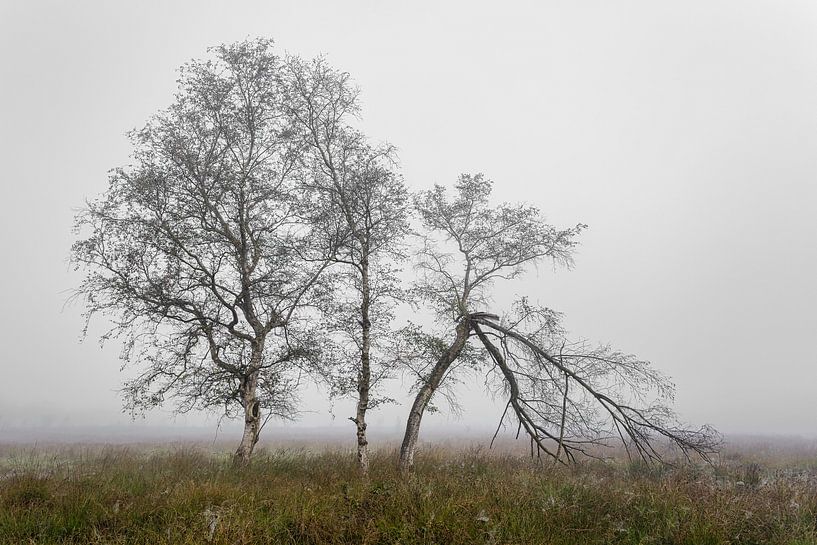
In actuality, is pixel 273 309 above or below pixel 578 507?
above

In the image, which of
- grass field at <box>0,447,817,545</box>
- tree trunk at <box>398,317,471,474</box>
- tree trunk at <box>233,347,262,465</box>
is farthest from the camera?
tree trunk at <box>398,317,471,474</box>

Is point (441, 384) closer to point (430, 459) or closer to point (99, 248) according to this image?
point (430, 459)

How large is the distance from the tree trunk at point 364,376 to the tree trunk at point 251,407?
294 centimetres

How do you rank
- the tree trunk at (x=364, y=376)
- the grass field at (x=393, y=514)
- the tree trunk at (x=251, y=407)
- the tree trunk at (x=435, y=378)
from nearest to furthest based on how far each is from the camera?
the grass field at (x=393, y=514), the tree trunk at (x=364, y=376), the tree trunk at (x=251, y=407), the tree trunk at (x=435, y=378)

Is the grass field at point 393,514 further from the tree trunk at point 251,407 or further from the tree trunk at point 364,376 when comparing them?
the tree trunk at point 251,407

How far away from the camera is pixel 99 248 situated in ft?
35.0

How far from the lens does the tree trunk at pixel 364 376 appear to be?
10453mm

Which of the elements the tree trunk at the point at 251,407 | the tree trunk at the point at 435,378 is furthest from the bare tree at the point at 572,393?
the tree trunk at the point at 251,407

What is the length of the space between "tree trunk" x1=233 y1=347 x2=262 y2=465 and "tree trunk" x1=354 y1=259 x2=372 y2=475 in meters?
2.94

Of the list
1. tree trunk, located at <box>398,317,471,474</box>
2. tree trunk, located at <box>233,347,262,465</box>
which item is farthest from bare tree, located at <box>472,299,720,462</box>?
tree trunk, located at <box>233,347,262,465</box>

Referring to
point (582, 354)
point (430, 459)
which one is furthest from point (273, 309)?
point (582, 354)

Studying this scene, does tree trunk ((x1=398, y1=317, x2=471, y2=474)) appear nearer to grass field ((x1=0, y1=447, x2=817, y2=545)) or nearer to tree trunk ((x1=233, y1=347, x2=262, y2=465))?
tree trunk ((x1=233, y1=347, x2=262, y2=465))

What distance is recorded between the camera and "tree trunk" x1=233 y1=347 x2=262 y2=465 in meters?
11.1

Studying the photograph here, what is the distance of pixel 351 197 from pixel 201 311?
17.7ft
